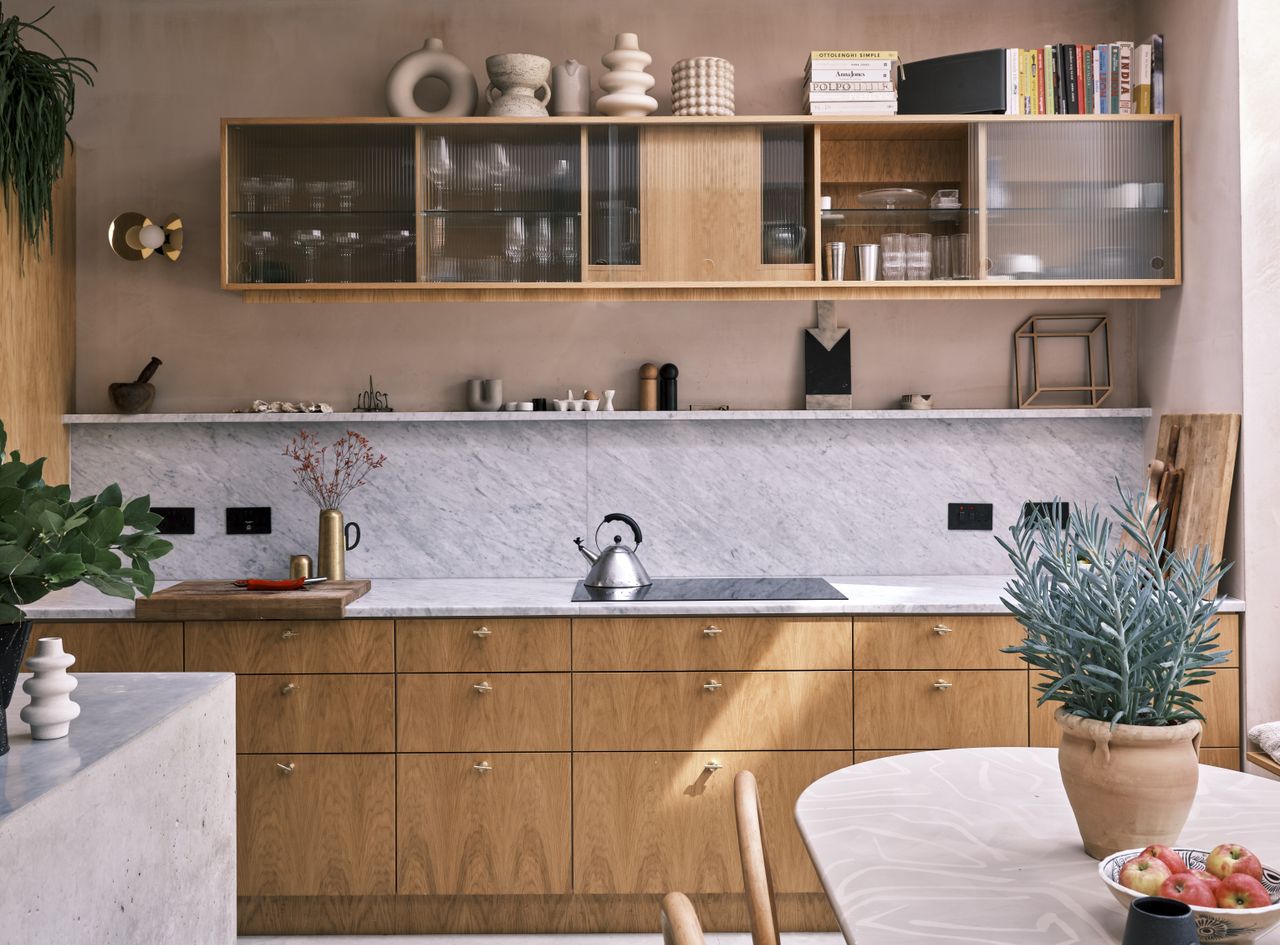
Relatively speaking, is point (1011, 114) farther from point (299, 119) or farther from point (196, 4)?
point (196, 4)

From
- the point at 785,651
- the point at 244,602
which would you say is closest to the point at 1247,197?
the point at 785,651

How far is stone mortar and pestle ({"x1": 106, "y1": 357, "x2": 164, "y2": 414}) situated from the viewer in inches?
138

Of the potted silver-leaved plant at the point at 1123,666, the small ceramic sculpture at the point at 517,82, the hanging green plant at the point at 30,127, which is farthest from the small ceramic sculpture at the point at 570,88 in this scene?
the potted silver-leaved plant at the point at 1123,666

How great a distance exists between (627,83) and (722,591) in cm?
160

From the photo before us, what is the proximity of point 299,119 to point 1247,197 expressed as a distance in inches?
109

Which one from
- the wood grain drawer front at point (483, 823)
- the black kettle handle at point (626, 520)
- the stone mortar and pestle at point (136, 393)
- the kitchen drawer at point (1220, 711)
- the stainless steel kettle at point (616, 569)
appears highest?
the stone mortar and pestle at point (136, 393)

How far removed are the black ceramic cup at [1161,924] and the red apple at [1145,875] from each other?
13 cm

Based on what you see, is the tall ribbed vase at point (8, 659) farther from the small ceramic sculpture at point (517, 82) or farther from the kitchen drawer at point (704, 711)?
the small ceramic sculpture at point (517, 82)

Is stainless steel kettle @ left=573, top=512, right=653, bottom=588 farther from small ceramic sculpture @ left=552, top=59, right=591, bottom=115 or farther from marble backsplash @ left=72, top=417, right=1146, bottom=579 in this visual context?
small ceramic sculpture @ left=552, top=59, right=591, bottom=115

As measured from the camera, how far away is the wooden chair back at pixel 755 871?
4.54 feet

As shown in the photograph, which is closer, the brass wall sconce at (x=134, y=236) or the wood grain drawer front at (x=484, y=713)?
the wood grain drawer front at (x=484, y=713)

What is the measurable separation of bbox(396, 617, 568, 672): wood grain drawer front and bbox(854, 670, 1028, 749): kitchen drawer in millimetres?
865

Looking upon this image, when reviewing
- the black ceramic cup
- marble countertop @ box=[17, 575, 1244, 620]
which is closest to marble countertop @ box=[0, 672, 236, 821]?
marble countertop @ box=[17, 575, 1244, 620]

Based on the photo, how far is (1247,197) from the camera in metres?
3.00
